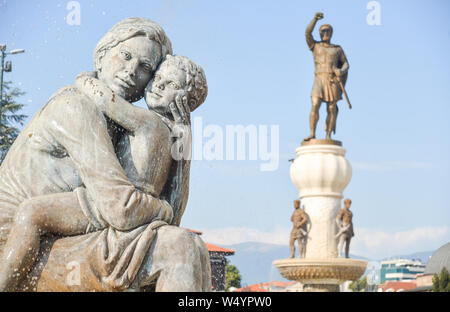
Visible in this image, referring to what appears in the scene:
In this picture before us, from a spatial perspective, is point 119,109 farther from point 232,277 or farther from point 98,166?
point 232,277

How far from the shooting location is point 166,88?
363 centimetres

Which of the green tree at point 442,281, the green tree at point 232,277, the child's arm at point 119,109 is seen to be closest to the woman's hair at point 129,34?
the child's arm at point 119,109

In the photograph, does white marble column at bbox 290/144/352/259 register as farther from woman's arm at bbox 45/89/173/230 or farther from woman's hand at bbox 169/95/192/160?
woman's arm at bbox 45/89/173/230

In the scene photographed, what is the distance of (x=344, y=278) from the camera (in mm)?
16109

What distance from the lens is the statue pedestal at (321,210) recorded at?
52.2ft

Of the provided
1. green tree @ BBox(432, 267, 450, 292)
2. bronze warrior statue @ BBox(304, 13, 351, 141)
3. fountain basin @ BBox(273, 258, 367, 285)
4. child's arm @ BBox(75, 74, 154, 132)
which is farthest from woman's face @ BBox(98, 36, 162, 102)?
green tree @ BBox(432, 267, 450, 292)

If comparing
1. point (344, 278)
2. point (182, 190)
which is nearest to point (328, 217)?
point (344, 278)

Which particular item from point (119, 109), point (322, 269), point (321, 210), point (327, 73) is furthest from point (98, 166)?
point (327, 73)

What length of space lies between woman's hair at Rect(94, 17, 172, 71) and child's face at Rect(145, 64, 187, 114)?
0.18 m

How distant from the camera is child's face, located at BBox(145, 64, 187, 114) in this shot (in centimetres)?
362

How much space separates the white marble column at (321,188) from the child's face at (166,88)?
13350mm
